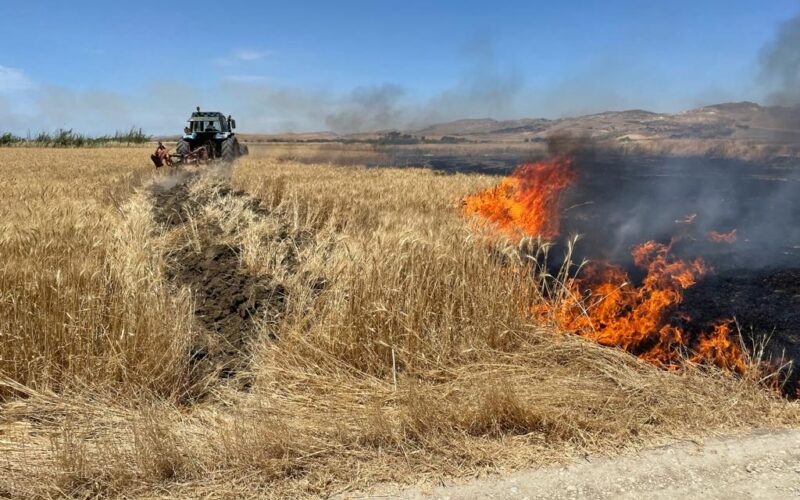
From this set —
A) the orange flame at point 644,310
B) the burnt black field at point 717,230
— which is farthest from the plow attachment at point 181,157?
the orange flame at point 644,310

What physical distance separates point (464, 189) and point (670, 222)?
7317mm

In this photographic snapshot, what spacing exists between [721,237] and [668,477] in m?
5.69

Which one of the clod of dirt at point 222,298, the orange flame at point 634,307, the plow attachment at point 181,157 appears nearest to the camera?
the clod of dirt at point 222,298

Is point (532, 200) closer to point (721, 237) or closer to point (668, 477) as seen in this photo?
point (721, 237)

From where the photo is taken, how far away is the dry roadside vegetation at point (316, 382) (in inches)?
105

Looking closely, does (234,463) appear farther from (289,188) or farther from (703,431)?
(289,188)

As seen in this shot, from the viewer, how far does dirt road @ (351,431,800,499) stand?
8.36 feet

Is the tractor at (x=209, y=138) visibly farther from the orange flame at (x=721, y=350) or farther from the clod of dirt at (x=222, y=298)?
the orange flame at (x=721, y=350)

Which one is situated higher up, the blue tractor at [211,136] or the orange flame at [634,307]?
the blue tractor at [211,136]

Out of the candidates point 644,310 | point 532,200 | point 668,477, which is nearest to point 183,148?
point 532,200

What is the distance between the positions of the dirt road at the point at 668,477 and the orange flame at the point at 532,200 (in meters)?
4.86

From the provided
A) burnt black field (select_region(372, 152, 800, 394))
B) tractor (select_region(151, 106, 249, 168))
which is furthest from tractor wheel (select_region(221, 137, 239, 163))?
burnt black field (select_region(372, 152, 800, 394))

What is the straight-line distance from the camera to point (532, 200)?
29.8ft

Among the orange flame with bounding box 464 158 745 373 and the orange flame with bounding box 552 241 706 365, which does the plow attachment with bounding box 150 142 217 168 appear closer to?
the orange flame with bounding box 464 158 745 373
